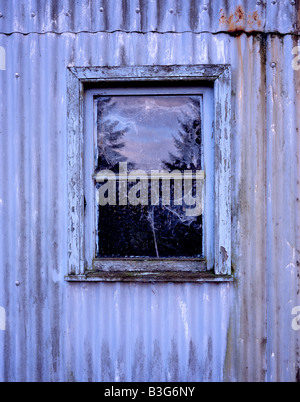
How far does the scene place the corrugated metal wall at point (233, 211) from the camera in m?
2.48

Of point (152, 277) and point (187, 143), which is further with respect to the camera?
point (187, 143)

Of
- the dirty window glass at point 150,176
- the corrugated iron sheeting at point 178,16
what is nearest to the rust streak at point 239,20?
the corrugated iron sheeting at point 178,16

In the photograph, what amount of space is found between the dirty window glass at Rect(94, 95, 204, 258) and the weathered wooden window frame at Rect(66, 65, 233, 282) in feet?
0.49

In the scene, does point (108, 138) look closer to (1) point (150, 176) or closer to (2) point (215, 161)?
(1) point (150, 176)

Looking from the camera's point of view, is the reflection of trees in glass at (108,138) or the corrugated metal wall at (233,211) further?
the reflection of trees in glass at (108,138)

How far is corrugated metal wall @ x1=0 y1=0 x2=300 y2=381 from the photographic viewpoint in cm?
248

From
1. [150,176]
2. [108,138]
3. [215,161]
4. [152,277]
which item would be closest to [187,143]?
[215,161]

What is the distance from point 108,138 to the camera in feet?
8.55

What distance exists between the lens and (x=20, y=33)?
8.24 ft

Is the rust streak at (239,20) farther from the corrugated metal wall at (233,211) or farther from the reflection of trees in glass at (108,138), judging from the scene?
the reflection of trees in glass at (108,138)

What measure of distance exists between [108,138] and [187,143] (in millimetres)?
578

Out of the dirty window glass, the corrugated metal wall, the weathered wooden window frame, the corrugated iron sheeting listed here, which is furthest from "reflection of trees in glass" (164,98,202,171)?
the corrugated iron sheeting
